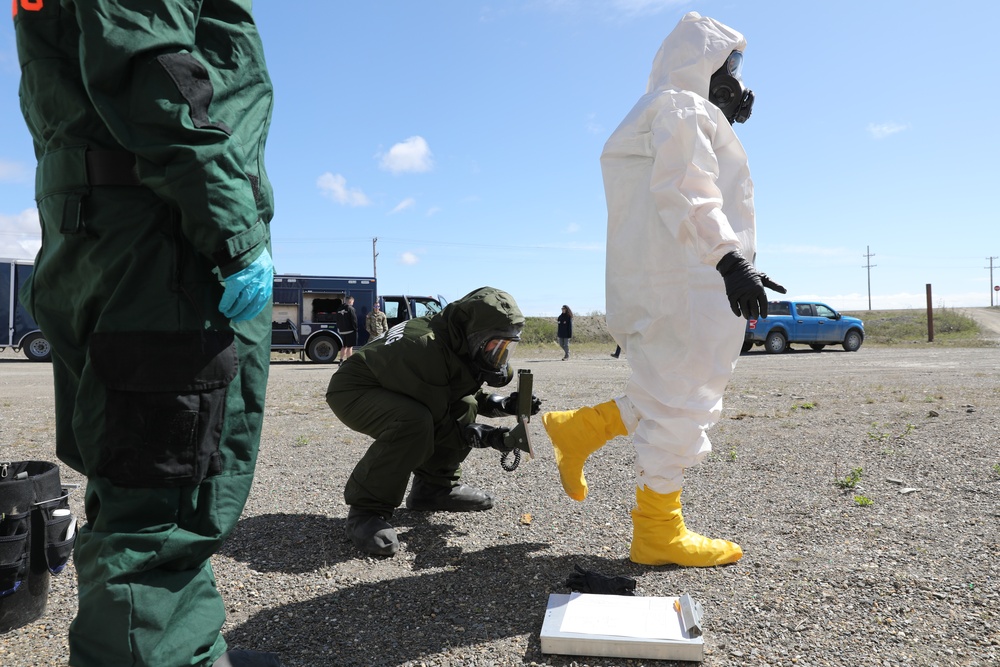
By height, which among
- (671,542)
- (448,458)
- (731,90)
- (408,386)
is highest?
(731,90)

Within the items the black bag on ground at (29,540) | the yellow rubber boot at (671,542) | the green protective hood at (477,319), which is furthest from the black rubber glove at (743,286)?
the black bag on ground at (29,540)

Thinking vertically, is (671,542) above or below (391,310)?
below

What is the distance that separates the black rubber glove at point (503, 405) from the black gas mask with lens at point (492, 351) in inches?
7.7

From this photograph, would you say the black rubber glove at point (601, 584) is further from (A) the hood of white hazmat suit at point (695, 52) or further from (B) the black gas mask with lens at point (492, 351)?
(A) the hood of white hazmat suit at point (695, 52)

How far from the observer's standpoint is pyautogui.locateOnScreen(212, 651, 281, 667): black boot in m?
1.68

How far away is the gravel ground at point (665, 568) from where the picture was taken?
2.05 meters

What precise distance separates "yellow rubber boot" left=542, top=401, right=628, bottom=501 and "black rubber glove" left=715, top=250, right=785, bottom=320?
770 millimetres

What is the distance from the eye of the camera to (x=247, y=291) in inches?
61.9

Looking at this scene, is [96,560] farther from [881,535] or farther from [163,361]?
[881,535]

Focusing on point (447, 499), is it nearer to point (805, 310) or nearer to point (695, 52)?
point (695, 52)

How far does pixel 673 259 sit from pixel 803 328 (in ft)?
63.1

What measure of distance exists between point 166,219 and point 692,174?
173cm

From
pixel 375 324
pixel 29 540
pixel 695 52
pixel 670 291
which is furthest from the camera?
pixel 375 324

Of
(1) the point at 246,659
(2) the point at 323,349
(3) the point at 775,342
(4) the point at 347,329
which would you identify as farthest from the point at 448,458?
(3) the point at 775,342
